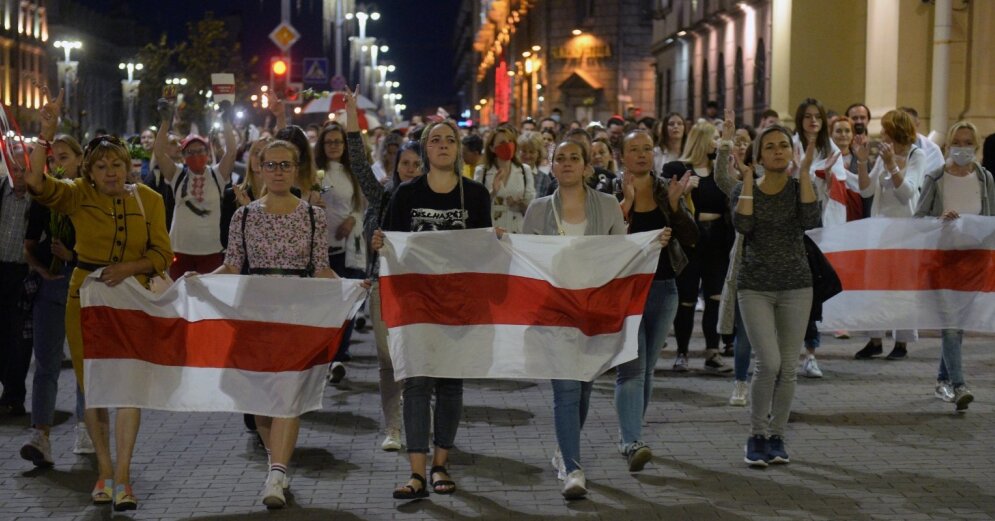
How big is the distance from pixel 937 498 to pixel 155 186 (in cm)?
729

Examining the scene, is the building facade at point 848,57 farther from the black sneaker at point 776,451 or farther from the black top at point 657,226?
the black sneaker at point 776,451

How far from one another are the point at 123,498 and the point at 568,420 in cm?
246

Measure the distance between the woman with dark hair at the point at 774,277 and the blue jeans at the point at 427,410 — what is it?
1.89 m

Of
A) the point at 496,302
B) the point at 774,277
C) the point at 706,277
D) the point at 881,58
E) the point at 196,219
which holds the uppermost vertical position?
the point at 881,58

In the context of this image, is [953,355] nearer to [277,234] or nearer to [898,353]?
[898,353]

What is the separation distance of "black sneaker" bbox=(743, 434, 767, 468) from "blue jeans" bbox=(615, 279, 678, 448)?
68cm

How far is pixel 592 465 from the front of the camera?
9031 mm

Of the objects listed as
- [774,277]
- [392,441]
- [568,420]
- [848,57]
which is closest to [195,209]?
[392,441]

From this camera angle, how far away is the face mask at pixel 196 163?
12133 millimetres

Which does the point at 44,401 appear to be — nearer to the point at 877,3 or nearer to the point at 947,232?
the point at 947,232

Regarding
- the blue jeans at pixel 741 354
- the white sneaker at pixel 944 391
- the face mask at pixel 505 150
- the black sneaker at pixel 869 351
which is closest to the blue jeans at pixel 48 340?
the face mask at pixel 505 150

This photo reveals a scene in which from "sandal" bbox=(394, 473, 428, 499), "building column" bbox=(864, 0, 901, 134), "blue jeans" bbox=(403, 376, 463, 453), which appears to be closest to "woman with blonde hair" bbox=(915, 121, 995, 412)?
"blue jeans" bbox=(403, 376, 463, 453)

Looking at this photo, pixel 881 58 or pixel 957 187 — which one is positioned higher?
pixel 881 58

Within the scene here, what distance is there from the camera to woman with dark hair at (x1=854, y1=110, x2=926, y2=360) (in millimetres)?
12078
